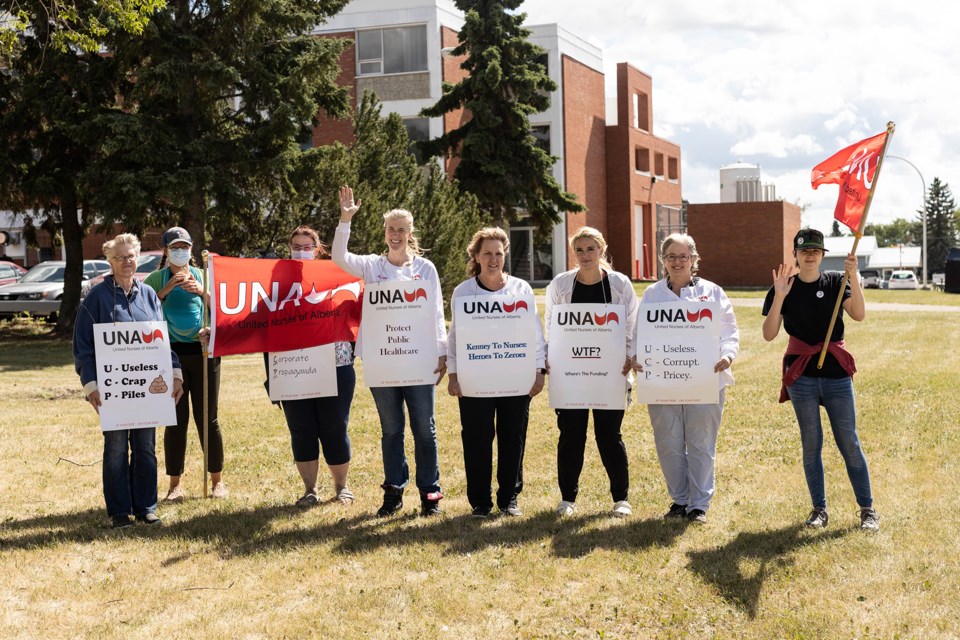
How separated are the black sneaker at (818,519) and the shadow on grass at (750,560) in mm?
66

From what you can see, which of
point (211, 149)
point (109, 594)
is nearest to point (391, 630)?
point (109, 594)

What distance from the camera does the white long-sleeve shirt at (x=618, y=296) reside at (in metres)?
7.35

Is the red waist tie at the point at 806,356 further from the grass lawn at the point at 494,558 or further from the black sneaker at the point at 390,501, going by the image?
the black sneaker at the point at 390,501

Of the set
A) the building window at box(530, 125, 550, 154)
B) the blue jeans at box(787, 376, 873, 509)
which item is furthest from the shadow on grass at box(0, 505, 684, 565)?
the building window at box(530, 125, 550, 154)

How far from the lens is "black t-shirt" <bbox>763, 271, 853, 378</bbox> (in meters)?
6.88

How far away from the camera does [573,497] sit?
7.61 meters

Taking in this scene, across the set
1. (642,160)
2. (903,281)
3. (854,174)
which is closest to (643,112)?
(642,160)

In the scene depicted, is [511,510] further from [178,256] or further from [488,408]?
[178,256]

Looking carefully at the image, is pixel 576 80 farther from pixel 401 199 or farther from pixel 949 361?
pixel 949 361

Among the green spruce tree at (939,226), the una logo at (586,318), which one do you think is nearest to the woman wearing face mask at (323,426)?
the una logo at (586,318)

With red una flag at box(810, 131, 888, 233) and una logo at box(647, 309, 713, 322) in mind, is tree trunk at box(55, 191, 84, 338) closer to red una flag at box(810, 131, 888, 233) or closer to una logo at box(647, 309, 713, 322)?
una logo at box(647, 309, 713, 322)

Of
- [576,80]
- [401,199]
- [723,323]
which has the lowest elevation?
[723,323]

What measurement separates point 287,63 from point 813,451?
60.0 feet

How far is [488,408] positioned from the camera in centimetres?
740
